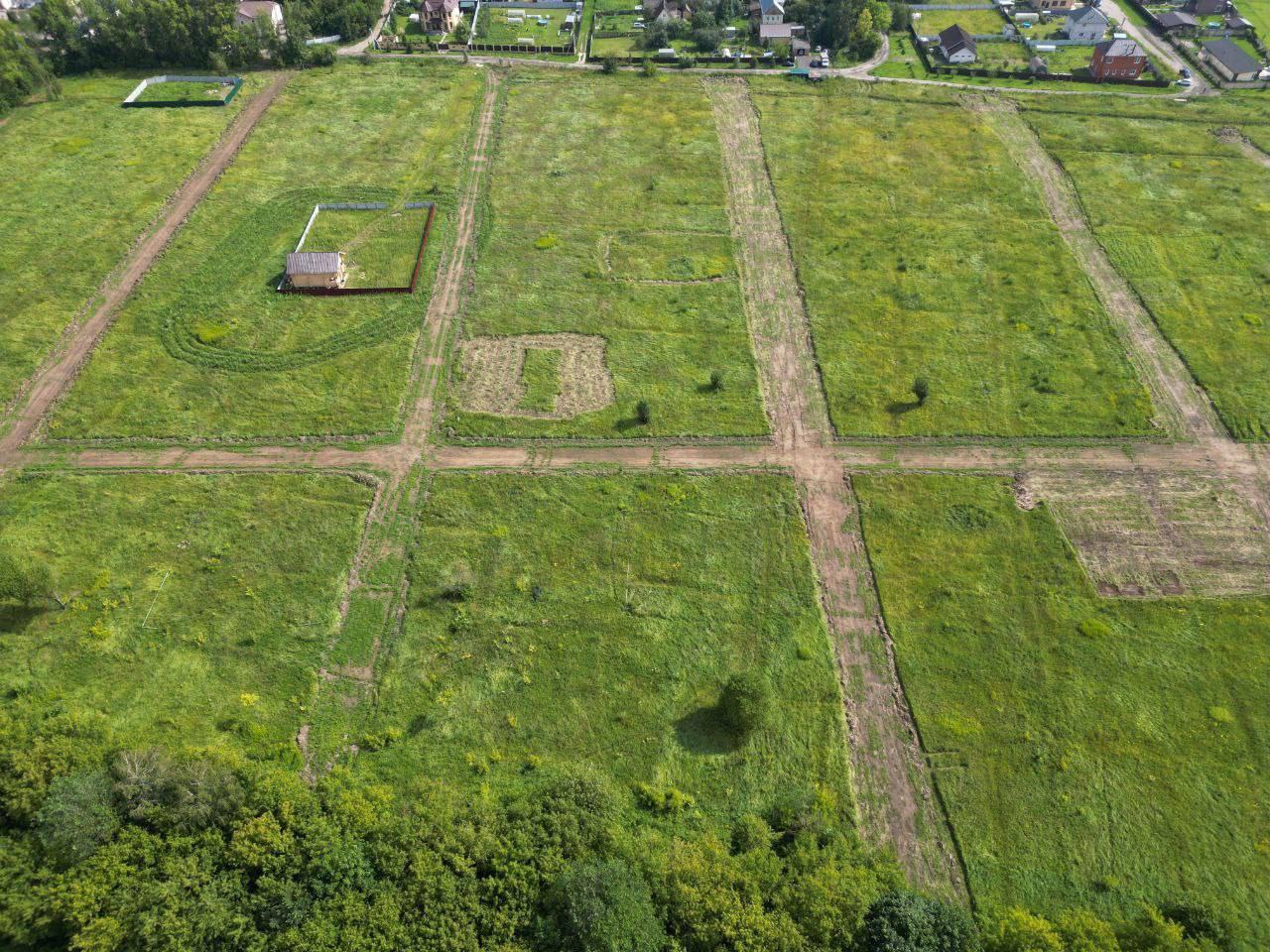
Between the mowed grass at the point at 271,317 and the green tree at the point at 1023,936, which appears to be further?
the mowed grass at the point at 271,317

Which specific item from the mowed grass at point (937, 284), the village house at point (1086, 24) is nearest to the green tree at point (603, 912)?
the mowed grass at point (937, 284)

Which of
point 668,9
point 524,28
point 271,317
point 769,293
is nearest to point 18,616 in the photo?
point 271,317

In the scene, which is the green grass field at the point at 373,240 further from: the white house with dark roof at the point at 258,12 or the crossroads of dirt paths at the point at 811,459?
the white house with dark roof at the point at 258,12

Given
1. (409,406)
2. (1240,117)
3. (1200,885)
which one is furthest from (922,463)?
(1240,117)

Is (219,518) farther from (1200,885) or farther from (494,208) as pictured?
(1200,885)

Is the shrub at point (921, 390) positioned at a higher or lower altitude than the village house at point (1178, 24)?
lower

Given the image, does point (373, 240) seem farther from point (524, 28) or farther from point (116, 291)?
point (524, 28)
